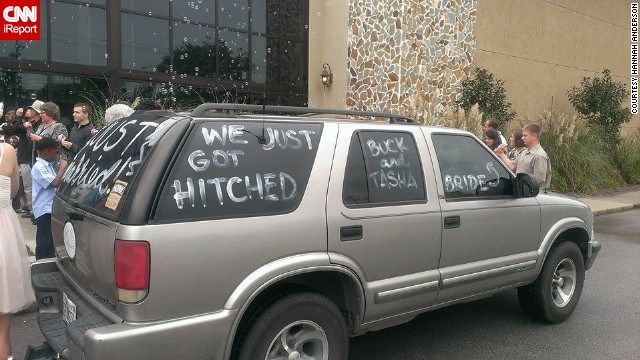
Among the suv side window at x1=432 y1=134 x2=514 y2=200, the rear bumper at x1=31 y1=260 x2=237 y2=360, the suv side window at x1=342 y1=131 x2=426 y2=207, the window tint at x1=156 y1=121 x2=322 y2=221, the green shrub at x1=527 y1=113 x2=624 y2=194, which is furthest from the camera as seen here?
the green shrub at x1=527 y1=113 x2=624 y2=194

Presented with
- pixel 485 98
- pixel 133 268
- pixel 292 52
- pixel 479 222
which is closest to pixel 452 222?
pixel 479 222

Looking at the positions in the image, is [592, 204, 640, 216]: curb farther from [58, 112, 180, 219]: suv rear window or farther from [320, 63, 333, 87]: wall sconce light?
[58, 112, 180, 219]: suv rear window

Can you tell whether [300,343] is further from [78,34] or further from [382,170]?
[78,34]

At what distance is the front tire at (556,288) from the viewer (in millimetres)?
4914

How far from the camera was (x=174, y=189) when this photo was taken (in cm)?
282

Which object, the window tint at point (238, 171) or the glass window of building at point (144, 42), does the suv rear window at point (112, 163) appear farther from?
the glass window of building at point (144, 42)

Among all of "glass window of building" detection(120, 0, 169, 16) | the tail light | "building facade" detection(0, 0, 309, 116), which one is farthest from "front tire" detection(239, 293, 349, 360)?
"glass window of building" detection(120, 0, 169, 16)

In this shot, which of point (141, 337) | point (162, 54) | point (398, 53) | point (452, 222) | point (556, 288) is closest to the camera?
point (141, 337)

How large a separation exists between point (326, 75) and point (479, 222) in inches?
418

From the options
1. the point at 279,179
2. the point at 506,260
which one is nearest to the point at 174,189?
the point at 279,179

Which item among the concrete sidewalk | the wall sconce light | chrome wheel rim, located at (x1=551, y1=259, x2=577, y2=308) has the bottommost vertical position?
the concrete sidewalk

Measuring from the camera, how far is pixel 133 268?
266cm

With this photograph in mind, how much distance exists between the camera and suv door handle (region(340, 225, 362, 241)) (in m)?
3.38

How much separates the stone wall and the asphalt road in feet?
26.4
